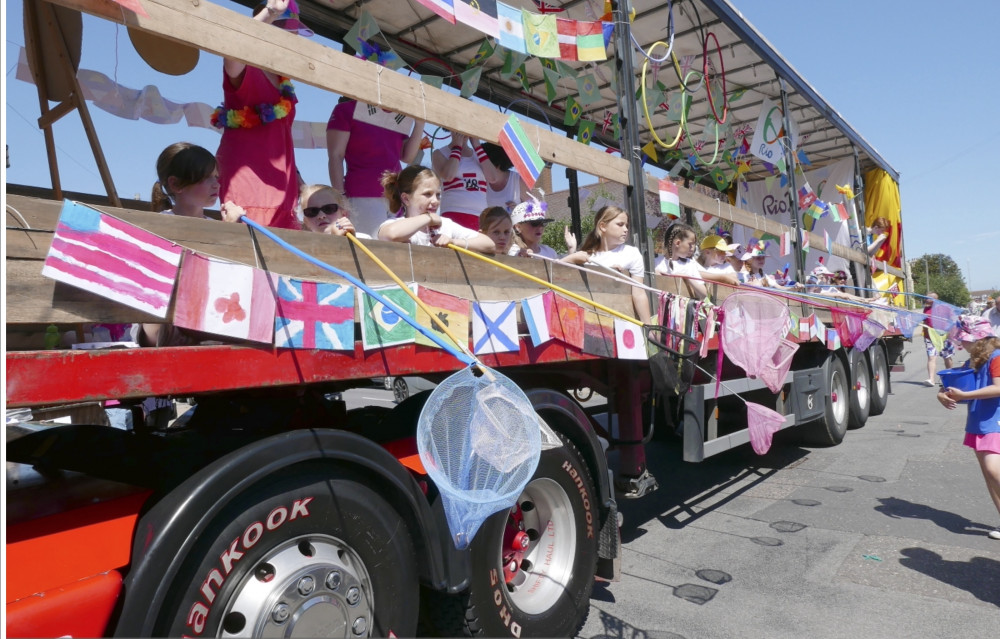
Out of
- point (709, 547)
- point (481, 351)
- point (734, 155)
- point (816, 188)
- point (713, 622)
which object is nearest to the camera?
point (481, 351)

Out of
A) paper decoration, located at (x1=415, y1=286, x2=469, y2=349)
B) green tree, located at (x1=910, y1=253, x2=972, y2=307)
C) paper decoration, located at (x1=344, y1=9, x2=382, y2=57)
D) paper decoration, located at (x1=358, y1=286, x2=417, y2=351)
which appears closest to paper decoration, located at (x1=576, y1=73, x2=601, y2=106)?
paper decoration, located at (x1=344, y1=9, x2=382, y2=57)

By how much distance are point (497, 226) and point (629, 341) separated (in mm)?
1116

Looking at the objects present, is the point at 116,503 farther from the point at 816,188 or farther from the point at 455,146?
the point at 816,188

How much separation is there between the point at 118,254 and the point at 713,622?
312 centimetres

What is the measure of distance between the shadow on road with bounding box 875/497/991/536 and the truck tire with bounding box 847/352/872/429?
3053mm

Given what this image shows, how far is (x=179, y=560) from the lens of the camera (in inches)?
65.0

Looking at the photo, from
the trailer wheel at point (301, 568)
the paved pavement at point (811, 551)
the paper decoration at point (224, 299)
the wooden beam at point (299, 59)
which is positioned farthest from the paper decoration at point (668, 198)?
the paper decoration at point (224, 299)

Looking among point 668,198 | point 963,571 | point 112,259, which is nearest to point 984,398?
point 963,571

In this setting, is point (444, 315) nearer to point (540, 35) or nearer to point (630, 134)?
point (540, 35)

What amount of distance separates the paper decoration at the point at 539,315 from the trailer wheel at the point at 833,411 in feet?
16.2

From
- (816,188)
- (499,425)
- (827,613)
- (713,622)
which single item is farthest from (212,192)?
(816,188)

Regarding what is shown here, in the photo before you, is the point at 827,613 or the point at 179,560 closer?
the point at 179,560

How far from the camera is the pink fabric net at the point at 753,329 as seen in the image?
4.26 m

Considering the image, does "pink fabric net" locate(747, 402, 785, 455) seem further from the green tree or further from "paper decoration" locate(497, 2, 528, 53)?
the green tree
